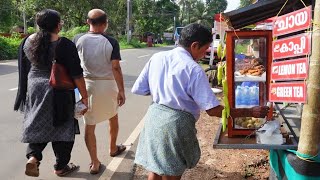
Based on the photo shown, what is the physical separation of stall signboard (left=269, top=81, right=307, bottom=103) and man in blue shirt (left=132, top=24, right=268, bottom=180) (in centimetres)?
16

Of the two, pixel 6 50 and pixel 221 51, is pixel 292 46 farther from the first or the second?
pixel 6 50

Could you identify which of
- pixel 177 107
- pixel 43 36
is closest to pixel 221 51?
pixel 177 107

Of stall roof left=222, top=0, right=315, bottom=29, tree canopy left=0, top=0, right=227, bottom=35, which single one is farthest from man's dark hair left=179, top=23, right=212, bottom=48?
tree canopy left=0, top=0, right=227, bottom=35

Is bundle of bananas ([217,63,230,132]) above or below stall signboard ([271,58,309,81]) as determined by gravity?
below

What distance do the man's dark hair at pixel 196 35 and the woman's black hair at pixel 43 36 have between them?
4.54ft

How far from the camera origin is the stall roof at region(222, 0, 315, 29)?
8.74 feet

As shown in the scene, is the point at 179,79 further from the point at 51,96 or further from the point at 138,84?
the point at 51,96

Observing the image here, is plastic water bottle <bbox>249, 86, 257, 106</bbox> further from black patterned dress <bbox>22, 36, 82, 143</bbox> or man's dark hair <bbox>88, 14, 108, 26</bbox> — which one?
man's dark hair <bbox>88, 14, 108, 26</bbox>

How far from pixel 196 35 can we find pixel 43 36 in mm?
1518

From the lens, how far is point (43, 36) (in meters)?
3.42

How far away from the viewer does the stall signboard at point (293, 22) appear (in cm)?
223

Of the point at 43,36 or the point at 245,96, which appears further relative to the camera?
the point at 43,36

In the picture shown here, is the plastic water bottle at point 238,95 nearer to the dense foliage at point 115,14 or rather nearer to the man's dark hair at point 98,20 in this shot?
the man's dark hair at point 98,20

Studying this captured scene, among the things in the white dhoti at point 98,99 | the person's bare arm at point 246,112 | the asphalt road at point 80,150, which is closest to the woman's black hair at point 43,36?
the white dhoti at point 98,99
